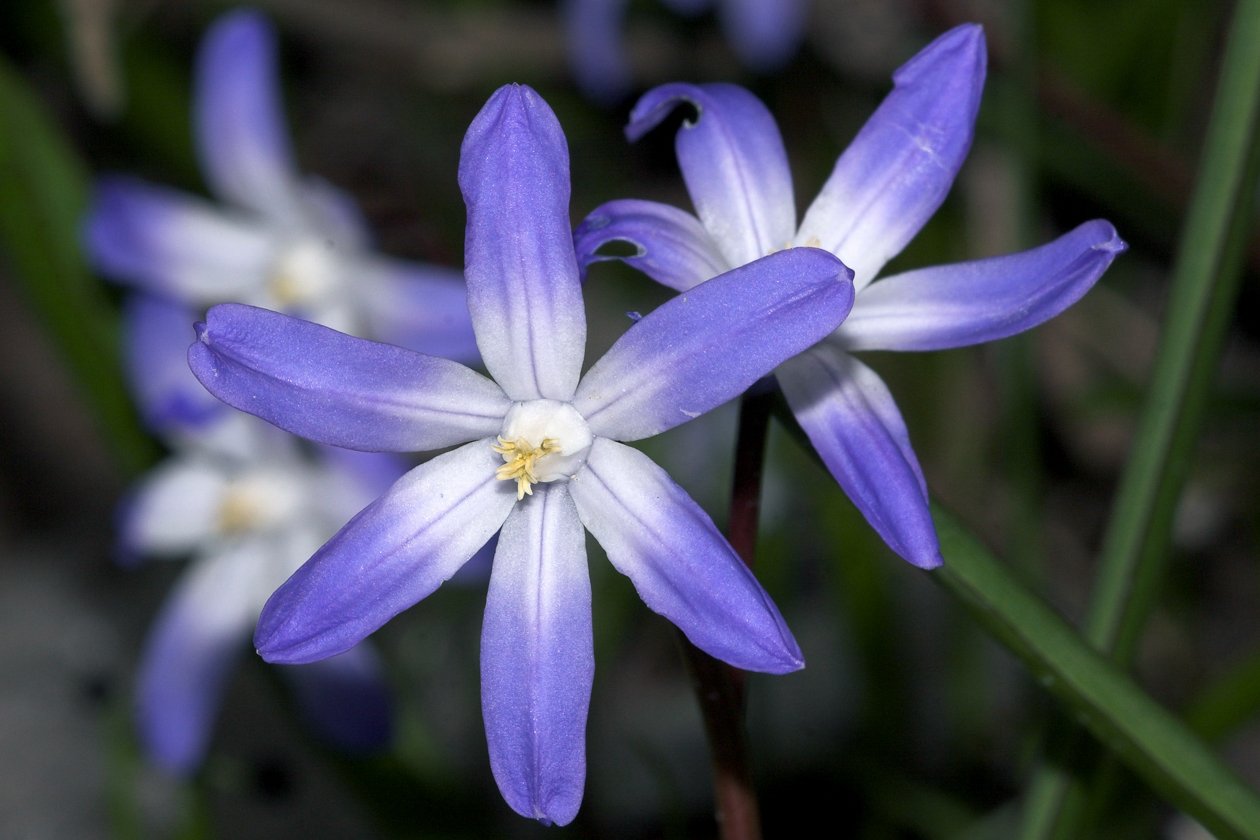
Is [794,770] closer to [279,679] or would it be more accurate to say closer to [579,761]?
[279,679]

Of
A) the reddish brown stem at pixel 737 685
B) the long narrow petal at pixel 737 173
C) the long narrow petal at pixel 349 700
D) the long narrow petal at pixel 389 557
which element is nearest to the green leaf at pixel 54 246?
the long narrow petal at pixel 349 700

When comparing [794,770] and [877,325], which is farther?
[794,770]

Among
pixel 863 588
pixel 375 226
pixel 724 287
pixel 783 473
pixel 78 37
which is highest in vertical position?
pixel 78 37

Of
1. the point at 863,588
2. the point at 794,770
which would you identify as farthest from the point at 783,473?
the point at 794,770

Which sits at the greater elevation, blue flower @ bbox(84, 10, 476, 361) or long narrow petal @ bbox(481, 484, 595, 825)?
blue flower @ bbox(84, 10, 476, 361)

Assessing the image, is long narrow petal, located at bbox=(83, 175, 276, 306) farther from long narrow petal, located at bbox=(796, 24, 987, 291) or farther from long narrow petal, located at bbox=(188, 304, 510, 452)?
long narrow petal, located at bbox=(796, 24, 987, 291)

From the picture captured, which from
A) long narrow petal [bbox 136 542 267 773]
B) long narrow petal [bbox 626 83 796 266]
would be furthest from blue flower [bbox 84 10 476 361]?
long narrow petal [bbox 626 83 796 266]

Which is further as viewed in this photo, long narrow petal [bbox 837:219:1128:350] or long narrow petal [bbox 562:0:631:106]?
long narrow petal [bbox 562:0:631:106]
